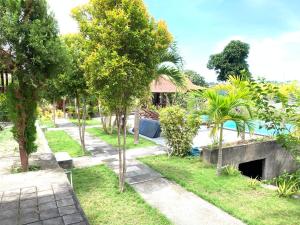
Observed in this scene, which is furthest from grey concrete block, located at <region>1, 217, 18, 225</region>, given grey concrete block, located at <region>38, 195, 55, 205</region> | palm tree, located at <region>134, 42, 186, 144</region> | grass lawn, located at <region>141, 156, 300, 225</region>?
palm tree, located at <region>134, 42, 186, 144</region>

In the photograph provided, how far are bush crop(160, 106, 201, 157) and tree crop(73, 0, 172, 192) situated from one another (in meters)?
3.55

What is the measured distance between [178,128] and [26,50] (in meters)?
5.80

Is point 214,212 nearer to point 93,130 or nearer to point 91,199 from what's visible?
point 91,199

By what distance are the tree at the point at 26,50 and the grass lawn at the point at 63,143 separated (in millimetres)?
4045

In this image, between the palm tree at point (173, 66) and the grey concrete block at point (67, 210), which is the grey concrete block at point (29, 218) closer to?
the grey concrete block at point (67, 210)

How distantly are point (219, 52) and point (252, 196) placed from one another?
3932 cm

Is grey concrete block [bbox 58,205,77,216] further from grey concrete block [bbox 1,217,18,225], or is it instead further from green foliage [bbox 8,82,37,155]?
green foliage [bbox 8,82,37,155]

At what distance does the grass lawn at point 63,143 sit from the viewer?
10820 millimetres

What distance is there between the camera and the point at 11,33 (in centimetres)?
544

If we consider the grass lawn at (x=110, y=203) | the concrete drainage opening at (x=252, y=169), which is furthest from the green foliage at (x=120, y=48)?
the concrete drainage opening at (x=252, y=169)

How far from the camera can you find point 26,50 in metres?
5.75

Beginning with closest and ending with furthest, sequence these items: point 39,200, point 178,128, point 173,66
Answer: point 39,200, point 178,128, point 173,66

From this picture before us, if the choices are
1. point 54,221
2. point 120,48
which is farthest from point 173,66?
point 54,221

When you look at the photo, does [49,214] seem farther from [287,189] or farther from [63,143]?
[63,143]
